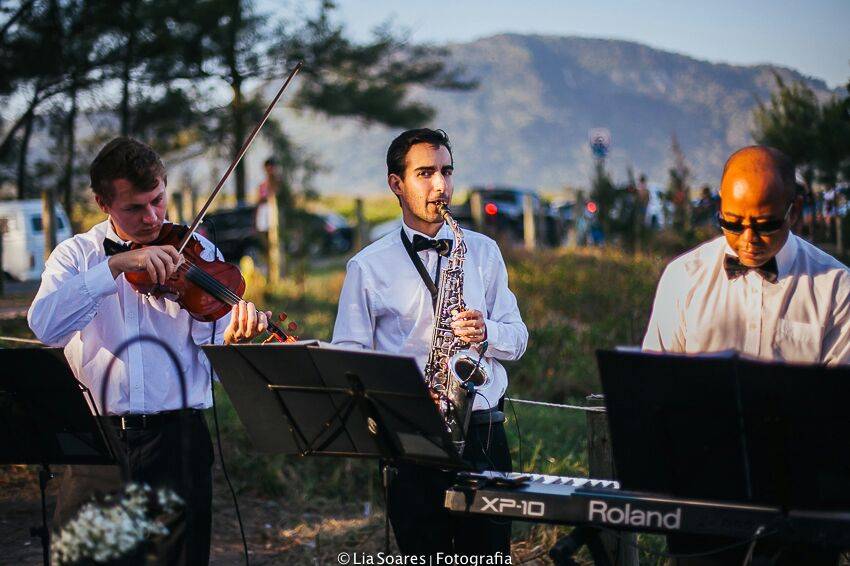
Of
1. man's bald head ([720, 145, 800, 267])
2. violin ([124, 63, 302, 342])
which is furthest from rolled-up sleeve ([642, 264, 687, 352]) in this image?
violin ([124, 63, 302, 342])

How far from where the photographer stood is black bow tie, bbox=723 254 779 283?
3.74m

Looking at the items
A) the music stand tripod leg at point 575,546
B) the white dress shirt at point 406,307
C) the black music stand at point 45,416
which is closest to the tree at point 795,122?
the white dress shirt at point 406,307

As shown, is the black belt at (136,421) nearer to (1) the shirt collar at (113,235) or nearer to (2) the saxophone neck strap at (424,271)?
(1) the shirt collar at (113,235)

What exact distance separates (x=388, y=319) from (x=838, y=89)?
5.62 m

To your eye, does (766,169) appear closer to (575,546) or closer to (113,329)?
(575,546)

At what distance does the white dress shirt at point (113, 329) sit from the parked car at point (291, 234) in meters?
8.21

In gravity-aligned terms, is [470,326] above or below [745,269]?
below

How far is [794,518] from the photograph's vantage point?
3.17 meters

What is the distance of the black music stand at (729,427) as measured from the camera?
302cm

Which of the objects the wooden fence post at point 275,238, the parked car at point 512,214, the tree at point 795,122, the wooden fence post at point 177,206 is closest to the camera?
the tree at point 795,122

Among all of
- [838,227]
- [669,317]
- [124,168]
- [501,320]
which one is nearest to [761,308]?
[669,317]

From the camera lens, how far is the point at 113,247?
427 centimetres

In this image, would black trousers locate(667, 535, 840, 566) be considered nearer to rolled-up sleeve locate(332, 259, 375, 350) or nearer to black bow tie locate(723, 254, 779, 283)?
black bow tie locate(723, 254, 779, 283)

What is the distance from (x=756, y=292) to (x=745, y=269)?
100 millimetres
